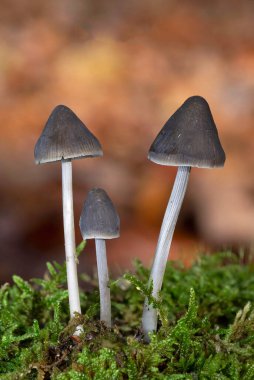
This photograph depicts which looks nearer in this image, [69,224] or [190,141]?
[190,141]

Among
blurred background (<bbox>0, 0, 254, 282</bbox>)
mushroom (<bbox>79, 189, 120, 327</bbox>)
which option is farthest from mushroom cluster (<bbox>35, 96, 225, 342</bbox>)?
blurred background (<bbox>0, 0, 254, 282</bbox>)

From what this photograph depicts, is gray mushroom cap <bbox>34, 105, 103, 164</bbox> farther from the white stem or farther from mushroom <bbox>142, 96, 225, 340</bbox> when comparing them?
mushroom <bbox>142, 96, 225, 340</bbox>

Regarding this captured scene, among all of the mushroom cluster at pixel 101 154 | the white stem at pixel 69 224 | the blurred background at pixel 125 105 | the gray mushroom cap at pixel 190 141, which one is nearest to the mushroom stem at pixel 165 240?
the mushroom cluster at pixel 101 154

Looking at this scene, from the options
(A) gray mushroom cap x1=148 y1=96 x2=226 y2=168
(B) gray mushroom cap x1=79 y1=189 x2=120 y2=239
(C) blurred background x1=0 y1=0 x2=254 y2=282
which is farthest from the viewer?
(C) blurred background x1=0 y1=0 x2=254 y2=282

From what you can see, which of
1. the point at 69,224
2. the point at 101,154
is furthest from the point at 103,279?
the point at 101,154

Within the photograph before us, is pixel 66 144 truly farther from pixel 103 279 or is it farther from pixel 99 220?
pixel 103 279

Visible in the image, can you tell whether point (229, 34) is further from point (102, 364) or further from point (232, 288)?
point (102, 364)

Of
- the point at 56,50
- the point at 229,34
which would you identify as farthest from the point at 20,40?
the point at 229,34

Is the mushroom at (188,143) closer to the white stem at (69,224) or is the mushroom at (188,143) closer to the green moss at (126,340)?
the white stem at (69,224)
